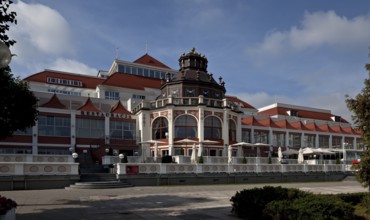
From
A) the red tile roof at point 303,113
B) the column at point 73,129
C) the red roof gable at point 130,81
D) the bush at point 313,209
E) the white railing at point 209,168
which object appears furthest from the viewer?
the red tile roof at point 303,113

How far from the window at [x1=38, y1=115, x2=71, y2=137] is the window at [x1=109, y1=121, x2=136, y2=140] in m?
5.45

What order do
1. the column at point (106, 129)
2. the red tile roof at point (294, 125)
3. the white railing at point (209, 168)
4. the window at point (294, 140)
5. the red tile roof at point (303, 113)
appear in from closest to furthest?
1. the white railing at point (209, 168)
2. the column at point (106, 129)
3. the red tile roof at point (294, 125)
4. the window at point (294, 140)
5. the red tile roof at point (303, 113)

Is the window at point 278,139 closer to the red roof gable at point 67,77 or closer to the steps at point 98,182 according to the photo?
the red roof gable at point 67,77

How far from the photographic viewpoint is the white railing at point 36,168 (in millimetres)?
23795

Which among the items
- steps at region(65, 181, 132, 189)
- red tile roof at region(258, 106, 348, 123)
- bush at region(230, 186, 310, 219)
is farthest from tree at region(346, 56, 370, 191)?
red tile roof at region(258, 106, 348, 123)

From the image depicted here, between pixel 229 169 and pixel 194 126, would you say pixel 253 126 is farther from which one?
pixel 229 169

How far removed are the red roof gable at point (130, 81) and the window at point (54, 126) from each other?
12528 millimetres

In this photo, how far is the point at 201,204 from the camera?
51.6ft

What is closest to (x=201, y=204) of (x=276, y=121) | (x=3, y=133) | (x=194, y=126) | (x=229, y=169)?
(x=3, y=133)

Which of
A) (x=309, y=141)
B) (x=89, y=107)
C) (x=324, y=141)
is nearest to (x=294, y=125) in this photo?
(x=309, y=141)

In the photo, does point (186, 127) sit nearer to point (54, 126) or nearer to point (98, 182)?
point (54, 126)

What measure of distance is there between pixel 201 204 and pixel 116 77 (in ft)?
142

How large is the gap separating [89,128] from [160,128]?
9.05 metres

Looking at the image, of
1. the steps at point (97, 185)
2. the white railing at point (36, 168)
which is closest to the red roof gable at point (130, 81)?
A: the white railing at point (36, 168)
